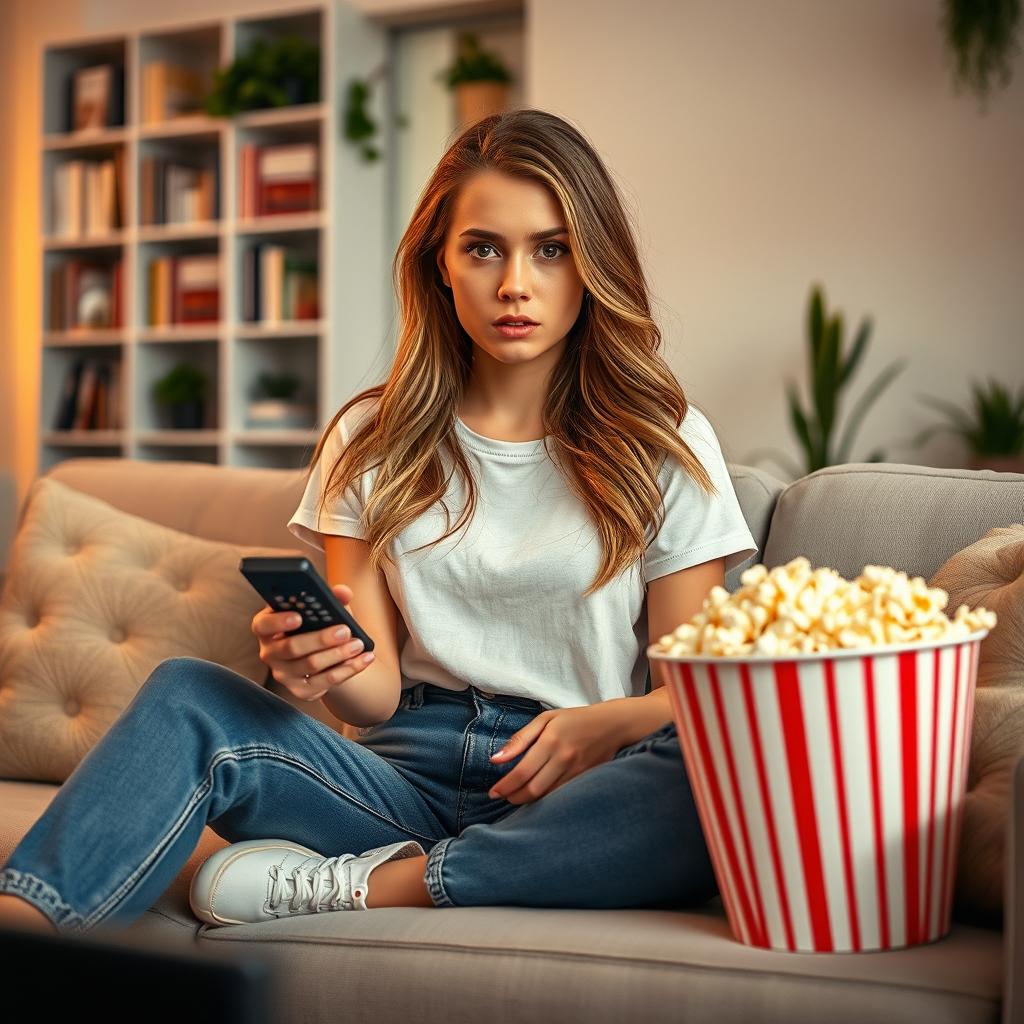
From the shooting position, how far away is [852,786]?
3.58 ft

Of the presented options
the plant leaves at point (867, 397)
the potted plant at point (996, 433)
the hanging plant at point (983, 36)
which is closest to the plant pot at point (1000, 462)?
the potted plant at point (996, 433)

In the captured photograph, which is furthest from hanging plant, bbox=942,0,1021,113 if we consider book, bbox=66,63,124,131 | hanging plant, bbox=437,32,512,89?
book, bbox=66,63,124,131

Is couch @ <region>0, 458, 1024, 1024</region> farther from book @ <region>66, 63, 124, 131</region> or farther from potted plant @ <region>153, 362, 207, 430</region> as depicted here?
book @ <region>66, 63, 124, 131</region>

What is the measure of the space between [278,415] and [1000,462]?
2.42 m

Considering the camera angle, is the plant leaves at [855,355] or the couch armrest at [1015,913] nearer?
the couch armrest at [1015,913]

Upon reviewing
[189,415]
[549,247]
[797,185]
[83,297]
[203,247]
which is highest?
[797,185]

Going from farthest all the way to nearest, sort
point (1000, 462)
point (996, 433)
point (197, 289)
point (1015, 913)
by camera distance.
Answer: point (197, 289) → point (996, 433) → point (1000, 462) → point (1015, 913)

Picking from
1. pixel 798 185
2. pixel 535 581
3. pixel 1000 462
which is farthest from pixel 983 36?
pixel 535 581

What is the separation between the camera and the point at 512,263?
1.60m

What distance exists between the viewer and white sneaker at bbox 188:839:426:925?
1.37 metres

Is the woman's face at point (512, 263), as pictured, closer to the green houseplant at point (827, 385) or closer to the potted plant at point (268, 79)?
the green houseplant at point (827, 385)

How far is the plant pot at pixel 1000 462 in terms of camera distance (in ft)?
11.3

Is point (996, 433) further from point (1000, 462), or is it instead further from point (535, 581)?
point (535, 581)

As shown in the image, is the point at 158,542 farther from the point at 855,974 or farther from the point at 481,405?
the point at 855,974
